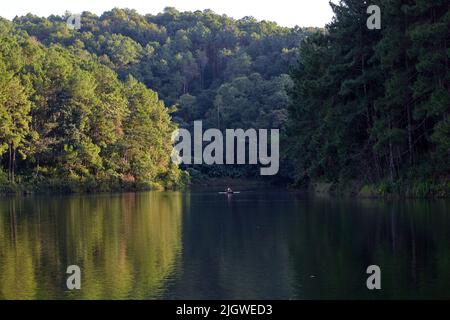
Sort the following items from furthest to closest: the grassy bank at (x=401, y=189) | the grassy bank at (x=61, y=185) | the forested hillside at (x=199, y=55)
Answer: the forested hillside at (x=199, y=55)
the grassy bank at (x=61, y=185)
the grassy bank at (x=401, y=189)

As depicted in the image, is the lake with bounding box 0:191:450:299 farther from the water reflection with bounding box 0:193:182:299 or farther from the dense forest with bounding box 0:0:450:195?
the dense forest with bounding box 0:0:450:195

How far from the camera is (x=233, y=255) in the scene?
70.8 feet

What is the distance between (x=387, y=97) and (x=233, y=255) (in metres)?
24.6

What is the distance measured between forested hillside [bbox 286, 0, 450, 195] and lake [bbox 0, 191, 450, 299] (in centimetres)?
733

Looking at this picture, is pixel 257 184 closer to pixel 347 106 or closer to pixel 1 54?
pixel 1 54

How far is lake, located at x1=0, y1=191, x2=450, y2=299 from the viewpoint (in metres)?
16.0

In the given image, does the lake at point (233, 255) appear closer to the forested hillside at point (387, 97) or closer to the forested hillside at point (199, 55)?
the forested hillside at point (387, 97)

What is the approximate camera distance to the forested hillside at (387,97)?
39281mm

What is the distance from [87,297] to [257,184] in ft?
273

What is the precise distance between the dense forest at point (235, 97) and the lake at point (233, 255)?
30.5 ft

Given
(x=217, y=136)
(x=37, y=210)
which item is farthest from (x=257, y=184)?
(x=37, y=210)

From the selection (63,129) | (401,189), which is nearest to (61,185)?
(63,129)

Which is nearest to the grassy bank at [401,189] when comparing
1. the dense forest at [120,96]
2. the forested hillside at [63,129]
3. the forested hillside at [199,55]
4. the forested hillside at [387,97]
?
the forested hillside at [387,97]

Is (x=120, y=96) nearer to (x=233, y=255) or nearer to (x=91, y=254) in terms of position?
(x=91, y=254)
